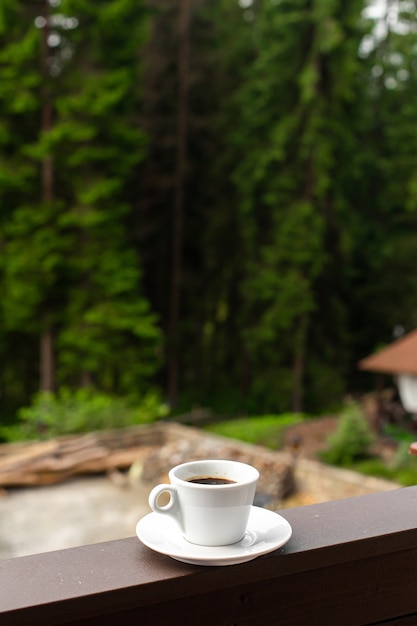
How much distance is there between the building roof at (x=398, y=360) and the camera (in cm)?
971

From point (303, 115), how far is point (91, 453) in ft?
27.6

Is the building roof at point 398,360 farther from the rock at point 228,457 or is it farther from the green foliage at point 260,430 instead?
the rock at point 228,457

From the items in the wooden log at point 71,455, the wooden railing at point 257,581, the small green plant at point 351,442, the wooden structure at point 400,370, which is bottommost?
the wooden log at point 71,455

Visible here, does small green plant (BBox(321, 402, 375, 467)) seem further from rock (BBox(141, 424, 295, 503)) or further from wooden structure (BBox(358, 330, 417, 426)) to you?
wooden structure (BBox(358, 330, 417, 426))

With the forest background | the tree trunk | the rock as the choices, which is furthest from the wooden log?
the tree trunk

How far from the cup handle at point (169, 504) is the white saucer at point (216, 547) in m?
0.02

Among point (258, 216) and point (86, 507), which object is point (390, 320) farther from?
point (86, 507)

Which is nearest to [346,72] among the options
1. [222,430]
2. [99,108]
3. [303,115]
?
[303,115]

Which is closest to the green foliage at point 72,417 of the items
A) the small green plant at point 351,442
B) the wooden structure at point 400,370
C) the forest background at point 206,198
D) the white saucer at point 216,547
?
the forest background at point 206,198

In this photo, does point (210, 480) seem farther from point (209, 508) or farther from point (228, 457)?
point (228, 457)

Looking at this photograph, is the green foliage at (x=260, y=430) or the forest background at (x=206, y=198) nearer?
the green foliage at (x=260, y=430)

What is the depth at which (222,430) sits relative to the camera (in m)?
10.8

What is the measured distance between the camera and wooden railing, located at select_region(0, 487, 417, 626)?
32.0 inches

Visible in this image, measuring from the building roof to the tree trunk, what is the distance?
7018mm
